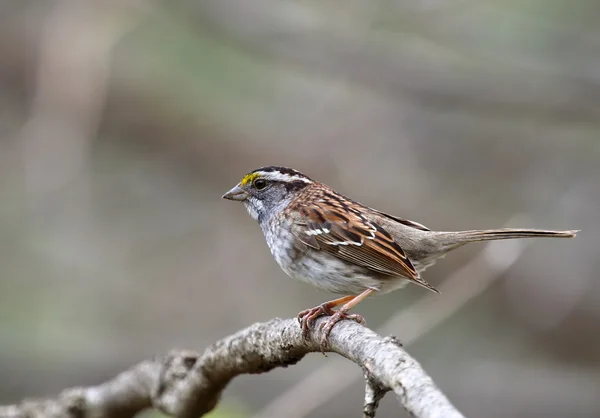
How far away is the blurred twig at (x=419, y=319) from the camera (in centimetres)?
472

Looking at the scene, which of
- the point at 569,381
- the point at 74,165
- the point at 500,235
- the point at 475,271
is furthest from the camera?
the point at 569,381

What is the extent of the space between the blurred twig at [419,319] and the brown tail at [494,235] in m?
0.33

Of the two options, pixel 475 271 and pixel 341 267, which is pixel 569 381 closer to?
pixel 475 271

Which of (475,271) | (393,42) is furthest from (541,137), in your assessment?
(475,271)

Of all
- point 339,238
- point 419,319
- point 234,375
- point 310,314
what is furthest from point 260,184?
point 310,314

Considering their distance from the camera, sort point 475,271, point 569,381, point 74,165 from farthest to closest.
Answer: point 569,381, point 74,165, point 475,271

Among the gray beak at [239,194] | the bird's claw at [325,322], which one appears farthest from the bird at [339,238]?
the bird's claw at [325,322]

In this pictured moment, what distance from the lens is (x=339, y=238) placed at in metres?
4.61

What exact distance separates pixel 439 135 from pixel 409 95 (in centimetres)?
148

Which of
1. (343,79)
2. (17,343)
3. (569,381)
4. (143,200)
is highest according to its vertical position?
(143,200)

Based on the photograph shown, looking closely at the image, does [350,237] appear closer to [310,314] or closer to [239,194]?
[239,194]

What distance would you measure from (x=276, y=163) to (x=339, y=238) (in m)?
3.26

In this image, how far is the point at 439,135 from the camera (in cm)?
827

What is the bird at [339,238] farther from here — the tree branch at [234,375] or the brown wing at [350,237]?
the tree branch at [234,375]
